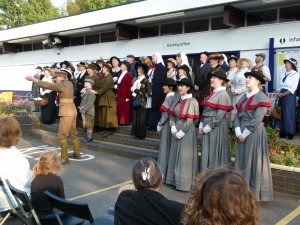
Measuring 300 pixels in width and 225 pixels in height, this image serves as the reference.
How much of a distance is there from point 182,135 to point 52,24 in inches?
612

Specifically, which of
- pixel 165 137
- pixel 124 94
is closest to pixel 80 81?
pixel 124 94

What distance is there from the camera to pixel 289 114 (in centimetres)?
843

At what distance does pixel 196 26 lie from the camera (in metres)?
14.0

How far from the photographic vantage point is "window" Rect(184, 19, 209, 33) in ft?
44.7

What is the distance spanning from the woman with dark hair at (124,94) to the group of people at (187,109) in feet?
0.09

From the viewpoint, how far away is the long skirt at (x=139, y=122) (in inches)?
356

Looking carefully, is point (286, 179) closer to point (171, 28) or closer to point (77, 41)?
point (171, 28)

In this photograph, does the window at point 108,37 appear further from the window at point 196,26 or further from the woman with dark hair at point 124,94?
the woman with dark hair at point 124,94

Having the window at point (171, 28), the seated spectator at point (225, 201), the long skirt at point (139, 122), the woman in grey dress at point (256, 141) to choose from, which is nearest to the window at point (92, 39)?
the window at point (171, 28)

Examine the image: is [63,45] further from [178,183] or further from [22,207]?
[22,207]

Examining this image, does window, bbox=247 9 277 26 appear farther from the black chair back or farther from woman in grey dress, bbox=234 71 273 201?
the black chair back

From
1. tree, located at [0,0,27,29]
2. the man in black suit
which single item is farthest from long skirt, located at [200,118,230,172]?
tree, located at [0,0,27,29]

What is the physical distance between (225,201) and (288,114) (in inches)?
293

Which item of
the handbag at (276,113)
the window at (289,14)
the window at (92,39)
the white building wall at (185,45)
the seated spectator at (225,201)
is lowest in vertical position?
the seated spectator at (225,201)
